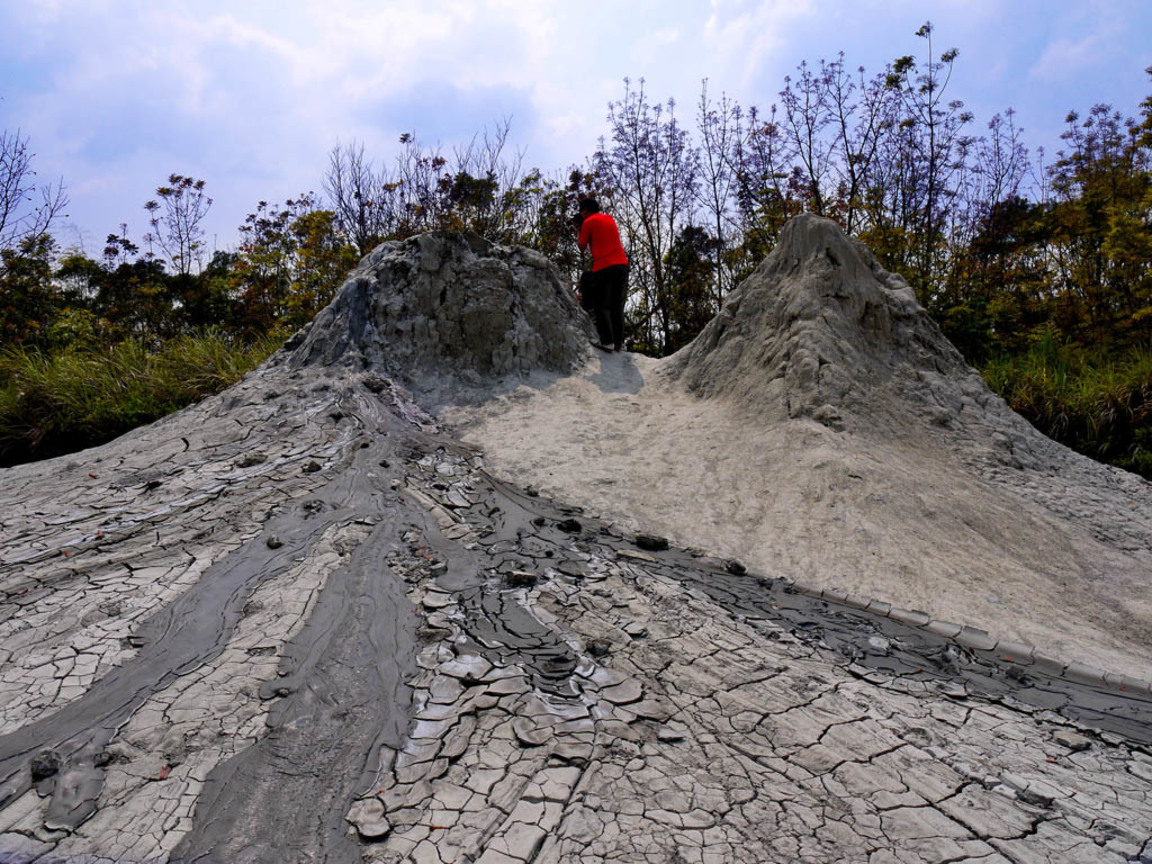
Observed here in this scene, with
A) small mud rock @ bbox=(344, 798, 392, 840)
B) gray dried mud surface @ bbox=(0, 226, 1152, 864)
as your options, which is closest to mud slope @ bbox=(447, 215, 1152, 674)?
gray dried mud surface @ bbox=(0, 226, 1152, 864)

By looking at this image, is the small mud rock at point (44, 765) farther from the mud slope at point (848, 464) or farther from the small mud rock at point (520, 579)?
the mud slope at point (848, 464)

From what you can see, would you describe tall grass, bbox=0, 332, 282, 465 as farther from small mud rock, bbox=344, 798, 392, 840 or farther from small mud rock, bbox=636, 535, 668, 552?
small mud rock, bbox=344, 798, 392, 840

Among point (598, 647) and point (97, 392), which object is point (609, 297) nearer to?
point (598, 647)

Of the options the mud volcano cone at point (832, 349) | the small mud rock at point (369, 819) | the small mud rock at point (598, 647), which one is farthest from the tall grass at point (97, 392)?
the small mud rock at point (369, 819)

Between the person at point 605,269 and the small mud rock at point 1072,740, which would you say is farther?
the person at point 605,269

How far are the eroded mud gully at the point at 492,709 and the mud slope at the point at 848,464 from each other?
18.8 inches

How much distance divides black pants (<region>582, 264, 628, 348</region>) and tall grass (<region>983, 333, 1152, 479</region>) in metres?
4.13

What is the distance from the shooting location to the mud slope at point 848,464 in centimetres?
375

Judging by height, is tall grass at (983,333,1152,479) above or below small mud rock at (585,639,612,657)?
above

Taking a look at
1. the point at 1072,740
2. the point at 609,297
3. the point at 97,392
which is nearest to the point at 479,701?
the point at 1072,740

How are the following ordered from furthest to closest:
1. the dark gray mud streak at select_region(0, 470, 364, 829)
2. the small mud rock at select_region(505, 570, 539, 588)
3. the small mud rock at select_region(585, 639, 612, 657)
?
the small mud rock at select_region(505, 570, 539, 588), the small mud rock at select_region(585, 639, 612, 657), the dark gray mud streak at select_region(0, 470, 364, 829)

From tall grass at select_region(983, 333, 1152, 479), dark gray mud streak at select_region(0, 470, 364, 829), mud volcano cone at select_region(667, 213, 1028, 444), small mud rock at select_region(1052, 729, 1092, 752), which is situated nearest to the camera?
dark gray mud streak at select_region(0, 470, 364, 829)

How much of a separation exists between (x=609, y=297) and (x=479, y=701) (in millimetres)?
5413

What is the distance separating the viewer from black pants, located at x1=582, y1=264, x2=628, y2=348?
23.9 feet
